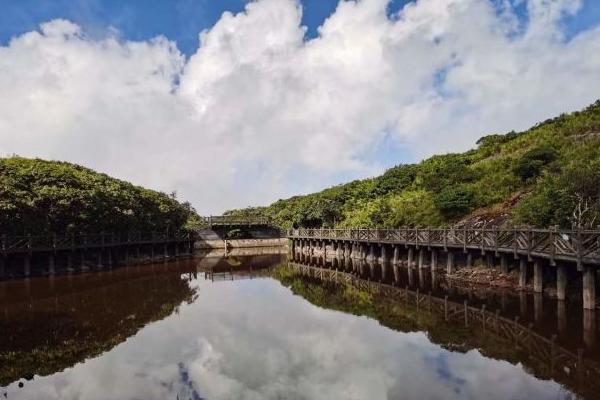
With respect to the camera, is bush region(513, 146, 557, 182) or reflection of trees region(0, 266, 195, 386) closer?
reflection of trees region(0, 266, 195, 386)

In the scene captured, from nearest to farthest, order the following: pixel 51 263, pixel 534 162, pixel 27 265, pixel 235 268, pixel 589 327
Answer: pixel 589 327, pixel 27 265, pixel 534 162, pixel 51 263, pixel 235 268

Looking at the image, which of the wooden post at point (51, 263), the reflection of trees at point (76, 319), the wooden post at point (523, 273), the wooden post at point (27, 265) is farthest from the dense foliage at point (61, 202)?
the wooden post at point (523, 273)

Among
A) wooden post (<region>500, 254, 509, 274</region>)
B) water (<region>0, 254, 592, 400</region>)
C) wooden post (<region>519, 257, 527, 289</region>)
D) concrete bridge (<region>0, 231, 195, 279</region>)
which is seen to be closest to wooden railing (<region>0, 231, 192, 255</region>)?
concrete bridge (<region>0, 231, 195, 279</region>)

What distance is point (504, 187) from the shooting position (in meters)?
40.2

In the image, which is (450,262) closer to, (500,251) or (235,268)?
(500,251)

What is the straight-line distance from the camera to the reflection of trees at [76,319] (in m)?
15.3

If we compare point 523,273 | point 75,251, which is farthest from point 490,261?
point 75,251

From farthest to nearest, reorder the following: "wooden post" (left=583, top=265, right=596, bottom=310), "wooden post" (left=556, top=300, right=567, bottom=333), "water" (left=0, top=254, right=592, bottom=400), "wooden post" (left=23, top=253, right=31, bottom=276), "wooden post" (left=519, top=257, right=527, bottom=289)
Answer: "wooden post" (left=23, top=253, right=31, bottom=276) < "wooden post" (left=519, top=257, right=527, bottom=289) < "wooden post" (left=583, top=265, right=596, bottom=310) < "wooden post" (left=556, top=300, right=567, bottom=333) < "water" (left=0, top=254, right=592, bottom=400)

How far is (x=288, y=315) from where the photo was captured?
2219 centimetres

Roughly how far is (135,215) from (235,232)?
24.3 meters

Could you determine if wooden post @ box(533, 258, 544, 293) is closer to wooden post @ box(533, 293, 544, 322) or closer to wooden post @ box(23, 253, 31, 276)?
wooden post @ box(533, 293, 544, 322)

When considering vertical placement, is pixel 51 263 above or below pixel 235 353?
above

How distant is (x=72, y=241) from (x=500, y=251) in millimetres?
33654

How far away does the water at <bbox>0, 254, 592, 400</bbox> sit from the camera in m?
12.3
